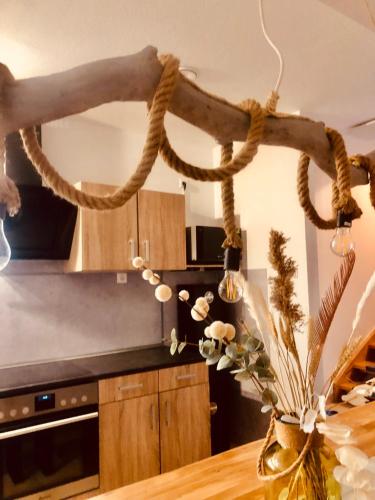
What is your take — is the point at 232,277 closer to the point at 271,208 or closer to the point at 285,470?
the point at 285,470

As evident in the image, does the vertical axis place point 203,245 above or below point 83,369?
above

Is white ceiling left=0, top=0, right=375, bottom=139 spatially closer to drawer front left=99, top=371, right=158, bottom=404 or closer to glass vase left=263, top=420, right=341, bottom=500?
glass vase left=263, top=420, right=341, bottom=500

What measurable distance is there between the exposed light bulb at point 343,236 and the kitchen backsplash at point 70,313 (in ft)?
7.57

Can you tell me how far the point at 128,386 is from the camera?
2.33 meters

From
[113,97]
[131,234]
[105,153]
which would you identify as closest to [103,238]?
[131,234]

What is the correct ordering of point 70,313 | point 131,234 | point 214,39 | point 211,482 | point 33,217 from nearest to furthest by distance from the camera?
point 211,482
point 214,39
point 33,217
point 131,234
point 70,313

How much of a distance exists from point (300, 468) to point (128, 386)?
1.77 m

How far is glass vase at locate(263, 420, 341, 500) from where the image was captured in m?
0.72

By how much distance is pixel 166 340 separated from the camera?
310cm

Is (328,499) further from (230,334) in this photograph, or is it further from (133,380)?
(133,380)

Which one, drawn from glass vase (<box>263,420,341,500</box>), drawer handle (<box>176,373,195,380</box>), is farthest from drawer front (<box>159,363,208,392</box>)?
glass vase (<box>263,420,341,500</box>)

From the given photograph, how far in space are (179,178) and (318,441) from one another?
2741 mm

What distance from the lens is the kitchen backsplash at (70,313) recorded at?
2.51 meters

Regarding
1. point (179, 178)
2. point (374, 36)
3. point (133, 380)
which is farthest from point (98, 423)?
point (374, 36)
